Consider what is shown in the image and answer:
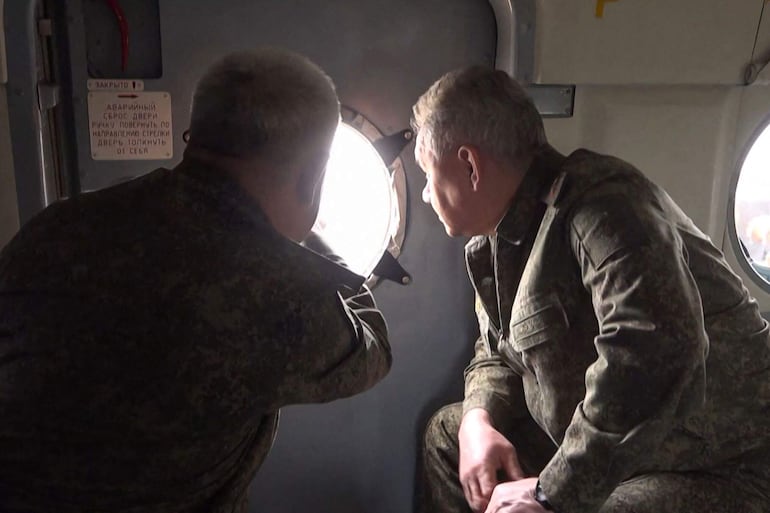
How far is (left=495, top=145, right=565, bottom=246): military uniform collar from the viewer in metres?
1.76

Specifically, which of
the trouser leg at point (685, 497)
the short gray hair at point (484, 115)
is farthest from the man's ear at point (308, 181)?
the trouser leg at point (685, 497)

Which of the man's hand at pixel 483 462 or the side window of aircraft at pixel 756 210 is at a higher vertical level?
the side window of aircraft at pixel 756 210

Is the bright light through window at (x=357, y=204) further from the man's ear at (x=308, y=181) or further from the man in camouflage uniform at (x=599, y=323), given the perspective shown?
the man's ear at (x=308, y=181)

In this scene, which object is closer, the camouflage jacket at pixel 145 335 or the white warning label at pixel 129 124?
the camouflage jacket at pixel 145 335

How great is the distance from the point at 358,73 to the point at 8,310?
117 centimetres

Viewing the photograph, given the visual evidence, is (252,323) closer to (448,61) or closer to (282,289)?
(282,289)

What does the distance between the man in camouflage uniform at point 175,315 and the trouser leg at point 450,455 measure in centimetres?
89

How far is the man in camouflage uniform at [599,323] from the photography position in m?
1.53

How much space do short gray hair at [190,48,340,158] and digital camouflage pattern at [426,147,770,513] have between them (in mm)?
628

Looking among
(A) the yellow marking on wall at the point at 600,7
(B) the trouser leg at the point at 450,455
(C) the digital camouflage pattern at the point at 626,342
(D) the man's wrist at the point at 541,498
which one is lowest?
(B) the trouser leg at the point at 450,455

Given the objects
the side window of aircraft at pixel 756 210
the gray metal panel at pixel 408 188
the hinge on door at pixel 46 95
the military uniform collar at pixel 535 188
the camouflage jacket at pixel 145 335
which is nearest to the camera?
the camouflage jacket at pixel 145 335

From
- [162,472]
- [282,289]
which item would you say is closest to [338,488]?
[162,472]

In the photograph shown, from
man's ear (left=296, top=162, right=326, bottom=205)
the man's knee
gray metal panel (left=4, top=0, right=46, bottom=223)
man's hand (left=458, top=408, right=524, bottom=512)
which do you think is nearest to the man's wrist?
man's hand (left=458, top=408, right=524, bottom=512)

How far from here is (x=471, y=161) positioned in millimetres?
1759
